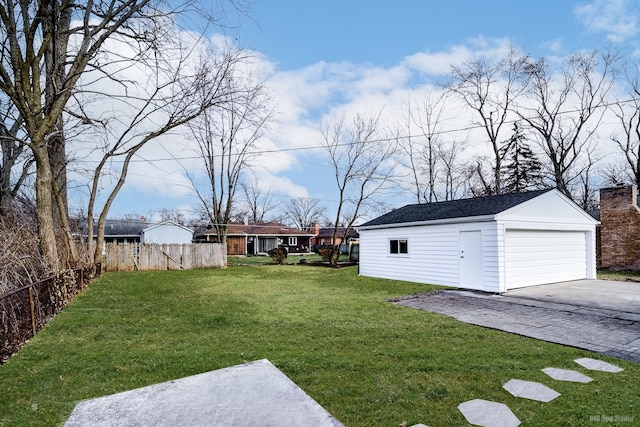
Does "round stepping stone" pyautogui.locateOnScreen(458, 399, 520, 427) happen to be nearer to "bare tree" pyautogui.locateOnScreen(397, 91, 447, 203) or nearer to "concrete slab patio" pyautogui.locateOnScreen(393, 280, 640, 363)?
"concrete slab patio" pyautogui.locateOnScreen(393, 280, 640, 363)

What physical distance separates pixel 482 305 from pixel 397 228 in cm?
517

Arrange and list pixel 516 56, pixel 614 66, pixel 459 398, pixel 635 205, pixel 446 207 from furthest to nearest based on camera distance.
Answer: pixel 516 56 < pixel 614 66 < pixel 635 205 < pixel 446 207 < pixel 459 398

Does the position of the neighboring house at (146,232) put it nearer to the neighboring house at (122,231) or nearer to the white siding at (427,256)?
the neighboring house at (122,231)

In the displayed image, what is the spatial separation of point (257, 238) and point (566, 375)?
1391 inches

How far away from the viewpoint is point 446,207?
12.7m

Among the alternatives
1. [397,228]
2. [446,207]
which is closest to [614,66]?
[446,207]

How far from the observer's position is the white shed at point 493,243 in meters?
9.88

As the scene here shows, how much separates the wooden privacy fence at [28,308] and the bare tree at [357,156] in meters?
16.2

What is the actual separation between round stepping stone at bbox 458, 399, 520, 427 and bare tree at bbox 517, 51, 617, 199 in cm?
2283

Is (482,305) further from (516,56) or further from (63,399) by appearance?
(516,56)

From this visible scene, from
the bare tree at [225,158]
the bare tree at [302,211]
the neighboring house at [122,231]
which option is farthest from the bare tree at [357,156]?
the bare tree at [302,211]

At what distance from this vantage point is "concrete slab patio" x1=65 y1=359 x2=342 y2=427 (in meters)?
2.85

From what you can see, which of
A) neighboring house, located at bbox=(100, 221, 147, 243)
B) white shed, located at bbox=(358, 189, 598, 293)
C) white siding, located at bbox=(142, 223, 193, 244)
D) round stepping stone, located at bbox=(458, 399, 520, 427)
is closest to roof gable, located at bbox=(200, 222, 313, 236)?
white siding, located at bbox=(142, 223, 193, 244)

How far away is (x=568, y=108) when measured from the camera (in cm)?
2212
